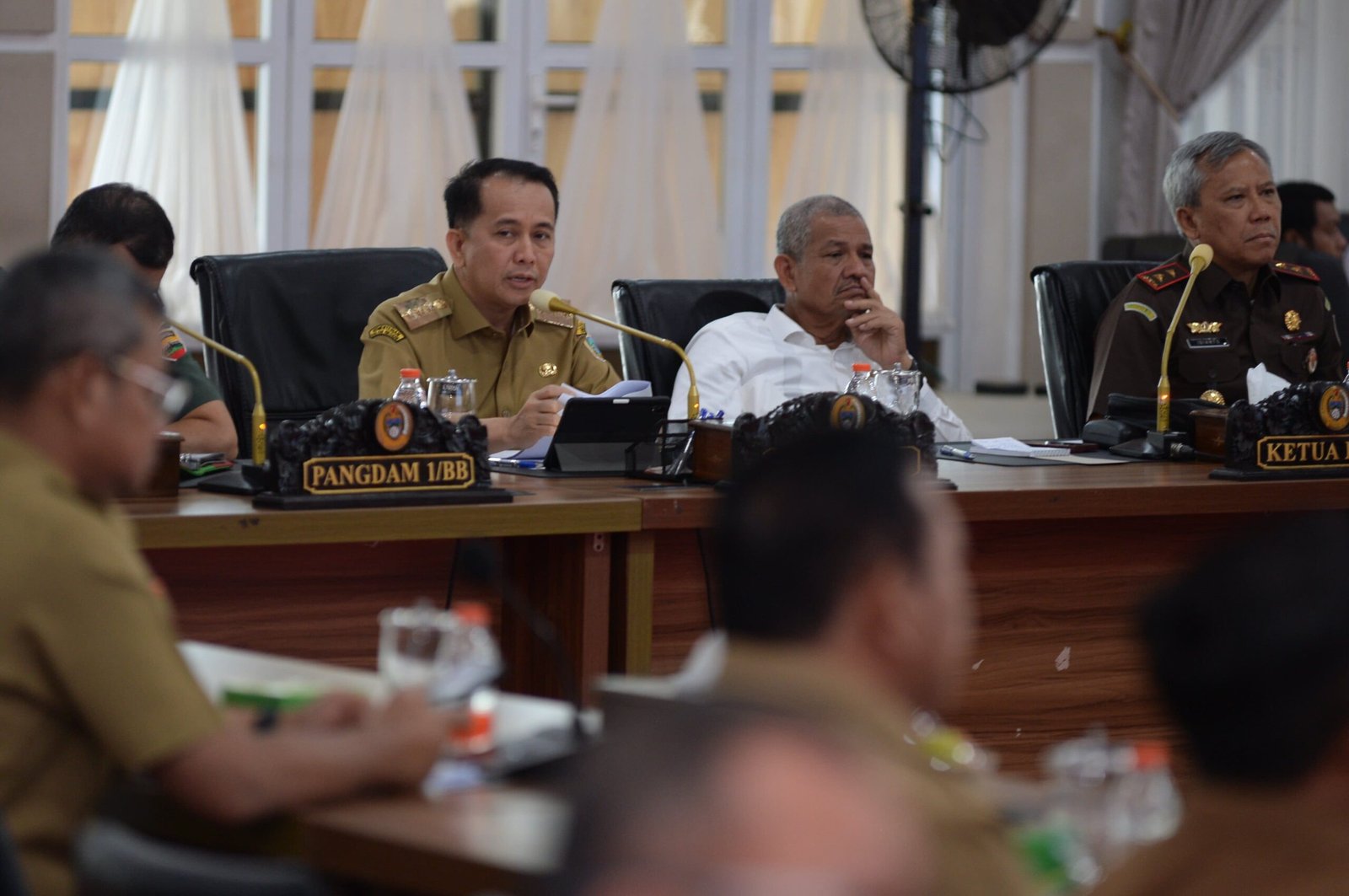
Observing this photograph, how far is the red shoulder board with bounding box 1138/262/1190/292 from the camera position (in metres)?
3.57

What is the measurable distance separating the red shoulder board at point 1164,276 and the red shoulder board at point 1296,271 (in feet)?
0.78

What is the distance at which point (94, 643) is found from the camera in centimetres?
133

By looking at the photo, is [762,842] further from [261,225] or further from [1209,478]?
[261,225]

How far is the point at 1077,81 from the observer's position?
18.4 ft

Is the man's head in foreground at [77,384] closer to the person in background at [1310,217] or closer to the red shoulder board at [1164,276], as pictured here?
the red shoulder board at [1164,276]

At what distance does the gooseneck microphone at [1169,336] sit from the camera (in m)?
3.15

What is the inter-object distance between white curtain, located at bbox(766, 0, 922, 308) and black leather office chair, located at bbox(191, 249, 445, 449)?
223cm

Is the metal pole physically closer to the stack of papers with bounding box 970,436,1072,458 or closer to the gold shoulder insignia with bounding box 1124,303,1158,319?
the gold shoulder insignia with bounding box 1124,303,1158,319

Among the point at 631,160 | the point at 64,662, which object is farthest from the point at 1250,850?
the point at 631,160

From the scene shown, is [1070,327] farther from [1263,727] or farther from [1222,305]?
[1263,727]

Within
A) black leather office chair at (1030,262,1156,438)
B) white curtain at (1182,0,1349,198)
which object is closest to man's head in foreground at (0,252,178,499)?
black leather office chair at (1030,262,1156,438)

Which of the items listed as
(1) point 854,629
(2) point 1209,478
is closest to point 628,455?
(2) point 1209,478

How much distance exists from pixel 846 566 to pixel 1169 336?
7.41 ft

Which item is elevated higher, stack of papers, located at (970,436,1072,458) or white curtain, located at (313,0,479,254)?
white curtain, located at (313,0,479,254)
